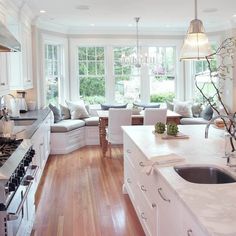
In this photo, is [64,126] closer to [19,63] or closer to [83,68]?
[19,63]

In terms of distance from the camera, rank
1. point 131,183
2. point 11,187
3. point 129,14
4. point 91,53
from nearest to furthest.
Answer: point 11,187
point 131,183
point 129,14
point 91,53

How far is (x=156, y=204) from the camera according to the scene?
255 cm

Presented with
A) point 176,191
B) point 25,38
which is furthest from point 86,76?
point 176,191

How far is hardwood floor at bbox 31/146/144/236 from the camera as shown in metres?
3.49

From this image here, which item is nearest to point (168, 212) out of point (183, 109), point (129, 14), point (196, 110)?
point (129, 14)

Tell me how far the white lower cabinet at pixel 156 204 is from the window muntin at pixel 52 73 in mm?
4010

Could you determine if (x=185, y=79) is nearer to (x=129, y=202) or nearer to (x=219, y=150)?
(x=129, y=202)

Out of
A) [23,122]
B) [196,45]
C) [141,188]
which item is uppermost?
[196,45]

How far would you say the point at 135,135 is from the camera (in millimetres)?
3734

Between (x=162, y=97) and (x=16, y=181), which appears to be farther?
(x=162, y=97)

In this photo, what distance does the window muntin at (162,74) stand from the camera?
882 centimetres

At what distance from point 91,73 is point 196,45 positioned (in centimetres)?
559

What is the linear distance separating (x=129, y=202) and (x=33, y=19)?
4089mm

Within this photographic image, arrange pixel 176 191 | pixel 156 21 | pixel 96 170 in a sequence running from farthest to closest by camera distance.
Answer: pixel 156 21, pixel 96 170, pixel 176 191
